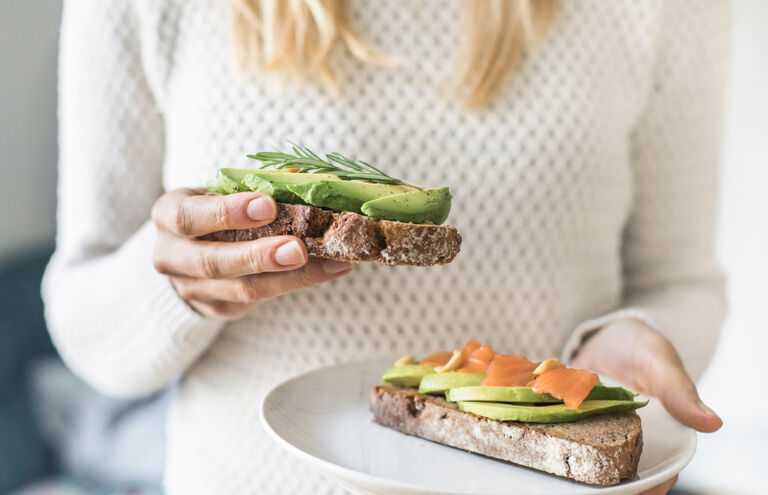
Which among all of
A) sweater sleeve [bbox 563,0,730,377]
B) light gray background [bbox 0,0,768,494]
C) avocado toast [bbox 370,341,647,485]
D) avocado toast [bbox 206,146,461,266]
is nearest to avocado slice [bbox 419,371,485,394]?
avocado toast [bbox 370,341,647,485]

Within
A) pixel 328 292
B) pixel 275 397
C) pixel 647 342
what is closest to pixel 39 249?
pixel 328 292

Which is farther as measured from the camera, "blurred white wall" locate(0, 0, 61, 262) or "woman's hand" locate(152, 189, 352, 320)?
"blurred white wall" locate(0, 0, 61, 262)

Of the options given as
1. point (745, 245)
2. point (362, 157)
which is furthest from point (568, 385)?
point (745, 245)

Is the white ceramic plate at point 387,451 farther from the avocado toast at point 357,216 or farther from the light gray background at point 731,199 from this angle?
the light gray background at point 731,199

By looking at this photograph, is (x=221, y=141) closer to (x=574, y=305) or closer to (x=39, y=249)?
(x=574, y=305)

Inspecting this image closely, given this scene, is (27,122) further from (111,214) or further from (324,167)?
(324,167)

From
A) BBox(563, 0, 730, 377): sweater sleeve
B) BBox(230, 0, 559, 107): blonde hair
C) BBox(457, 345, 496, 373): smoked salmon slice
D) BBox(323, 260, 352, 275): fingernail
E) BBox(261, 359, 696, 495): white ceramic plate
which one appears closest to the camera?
BBox(261, 359, 696, 495): white ceramic plate

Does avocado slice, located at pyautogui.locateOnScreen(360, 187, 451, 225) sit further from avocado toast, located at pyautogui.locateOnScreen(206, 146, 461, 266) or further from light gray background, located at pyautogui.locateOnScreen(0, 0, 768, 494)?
light gray background, located at pyautogui.locateOnScreen(0, 0, 768, 494)
